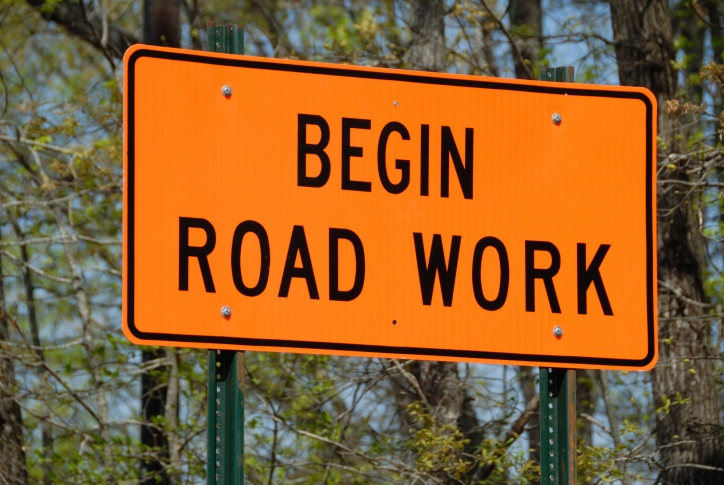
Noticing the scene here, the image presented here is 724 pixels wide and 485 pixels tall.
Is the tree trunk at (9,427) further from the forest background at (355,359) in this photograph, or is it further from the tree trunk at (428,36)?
the tree trunk at (428,36)

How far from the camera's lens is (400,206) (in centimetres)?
256

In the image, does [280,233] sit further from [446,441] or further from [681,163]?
[681,163]

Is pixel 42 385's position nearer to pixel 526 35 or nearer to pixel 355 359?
pixel 355 359

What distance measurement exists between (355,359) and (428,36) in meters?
2.89

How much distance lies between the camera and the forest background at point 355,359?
7.37m

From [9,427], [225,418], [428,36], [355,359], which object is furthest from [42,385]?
[225,418]

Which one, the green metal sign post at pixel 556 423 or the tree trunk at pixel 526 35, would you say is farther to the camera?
the tree trunk at pixel 526 35

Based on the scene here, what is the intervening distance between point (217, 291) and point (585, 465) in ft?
14.9

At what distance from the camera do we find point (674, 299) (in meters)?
7.71

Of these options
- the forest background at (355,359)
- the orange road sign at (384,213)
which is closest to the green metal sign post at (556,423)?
the orange road sign at (384,213)

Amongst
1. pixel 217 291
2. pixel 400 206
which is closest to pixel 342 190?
pixel 400 206

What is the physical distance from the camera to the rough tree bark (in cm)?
724

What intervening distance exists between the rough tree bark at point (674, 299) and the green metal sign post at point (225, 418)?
477 cm

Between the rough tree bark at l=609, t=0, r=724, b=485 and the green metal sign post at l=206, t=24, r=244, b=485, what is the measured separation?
4.77 metres
